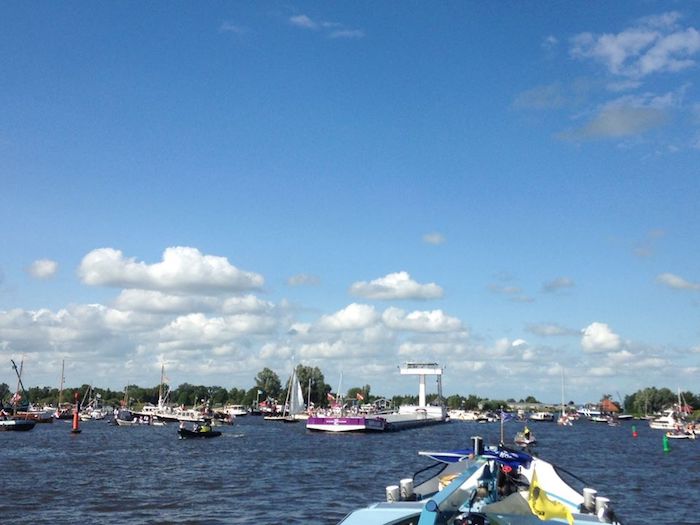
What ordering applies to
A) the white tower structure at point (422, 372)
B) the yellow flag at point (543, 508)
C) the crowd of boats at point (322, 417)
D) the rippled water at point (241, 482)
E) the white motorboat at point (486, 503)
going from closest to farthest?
the white motorboat at point (486, 503)
the yellow flag at point (543, 508)
the rippled water at point (241, 482)
the crowd of boats at point (322, 417)
the white tower structure at point (422, 372)

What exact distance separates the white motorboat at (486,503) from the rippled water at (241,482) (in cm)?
1002

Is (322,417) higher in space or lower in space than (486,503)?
lower

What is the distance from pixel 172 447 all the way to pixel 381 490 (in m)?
43.7

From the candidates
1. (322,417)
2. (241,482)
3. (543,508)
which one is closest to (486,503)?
A: (543,508)

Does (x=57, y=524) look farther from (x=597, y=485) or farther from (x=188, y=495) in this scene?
(x=597, y=485)

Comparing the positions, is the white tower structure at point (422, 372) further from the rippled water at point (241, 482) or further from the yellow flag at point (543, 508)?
the yellow flag at point (543, 508)

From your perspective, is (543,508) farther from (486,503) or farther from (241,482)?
(241,482)

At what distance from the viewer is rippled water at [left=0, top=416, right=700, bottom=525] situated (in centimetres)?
3095

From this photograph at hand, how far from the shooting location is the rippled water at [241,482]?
31.0m

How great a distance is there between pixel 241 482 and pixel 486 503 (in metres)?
30.5

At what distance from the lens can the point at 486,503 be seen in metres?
15.5

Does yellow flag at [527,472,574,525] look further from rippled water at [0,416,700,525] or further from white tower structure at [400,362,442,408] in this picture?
white tower structure at [400,362,442,408]

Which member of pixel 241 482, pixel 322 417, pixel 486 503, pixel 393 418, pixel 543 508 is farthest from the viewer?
pixel 393 418

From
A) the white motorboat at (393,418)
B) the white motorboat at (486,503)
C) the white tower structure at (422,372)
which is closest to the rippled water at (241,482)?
the white motorboat at (486,503)
